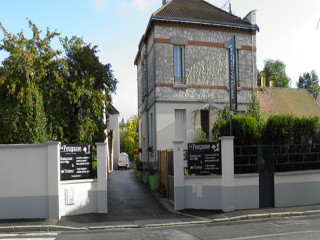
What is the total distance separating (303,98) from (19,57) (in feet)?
73.4

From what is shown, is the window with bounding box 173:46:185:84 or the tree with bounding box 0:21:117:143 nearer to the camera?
the tree with bounding box 0:21:117:143

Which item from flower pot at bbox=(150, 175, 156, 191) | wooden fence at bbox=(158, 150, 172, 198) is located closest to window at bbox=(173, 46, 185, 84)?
wooden fence at bbox=(158, 150, 172, 198)

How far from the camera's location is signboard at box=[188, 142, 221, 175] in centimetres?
1236

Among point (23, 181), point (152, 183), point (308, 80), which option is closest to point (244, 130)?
point (152, 183)

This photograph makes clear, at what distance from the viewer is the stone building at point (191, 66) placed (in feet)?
60.8

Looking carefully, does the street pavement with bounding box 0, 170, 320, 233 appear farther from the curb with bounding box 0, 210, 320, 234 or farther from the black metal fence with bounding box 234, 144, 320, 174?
the black metal fence with bounding box 234, 144, 320, 174

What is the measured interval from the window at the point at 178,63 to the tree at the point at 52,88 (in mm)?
3794

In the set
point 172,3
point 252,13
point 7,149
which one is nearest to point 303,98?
point 252,13

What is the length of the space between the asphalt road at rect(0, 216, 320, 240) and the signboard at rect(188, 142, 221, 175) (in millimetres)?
2684

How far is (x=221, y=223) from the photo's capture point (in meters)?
10.4

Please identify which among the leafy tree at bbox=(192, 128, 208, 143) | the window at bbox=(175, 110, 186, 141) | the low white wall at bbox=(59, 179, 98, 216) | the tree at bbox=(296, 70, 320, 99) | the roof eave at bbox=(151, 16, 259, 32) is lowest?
the low white wall at bbox=(59, 179, 98, 216)

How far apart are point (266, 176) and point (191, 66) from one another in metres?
8.59

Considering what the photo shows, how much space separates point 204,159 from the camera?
1253 cm

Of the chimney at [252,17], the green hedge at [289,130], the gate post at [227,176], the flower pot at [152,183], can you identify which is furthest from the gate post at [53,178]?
the chimney at [252,17]
